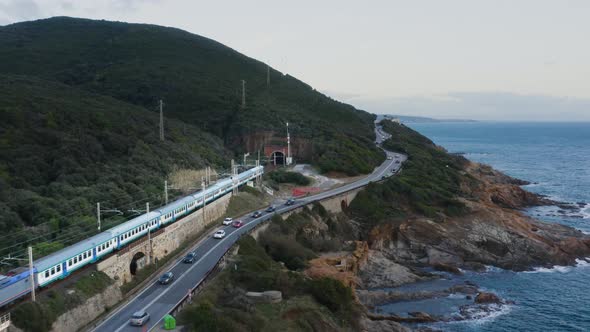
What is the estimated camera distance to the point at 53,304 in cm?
2294

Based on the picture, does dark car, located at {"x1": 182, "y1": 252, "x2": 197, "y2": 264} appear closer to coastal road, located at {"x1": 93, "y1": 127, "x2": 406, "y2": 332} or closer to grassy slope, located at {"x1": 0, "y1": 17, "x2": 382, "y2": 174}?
coastal road, located at {"x1": 93, "y1": 127, "x2": 406, "y2": 332}

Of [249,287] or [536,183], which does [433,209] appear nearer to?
[249,287]

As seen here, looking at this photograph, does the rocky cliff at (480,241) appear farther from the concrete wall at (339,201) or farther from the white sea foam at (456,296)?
the white sea foam at (456,296)

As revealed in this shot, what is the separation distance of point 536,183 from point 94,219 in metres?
82.1

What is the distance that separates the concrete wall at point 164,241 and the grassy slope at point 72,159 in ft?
12.0

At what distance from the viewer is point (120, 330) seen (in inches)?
929

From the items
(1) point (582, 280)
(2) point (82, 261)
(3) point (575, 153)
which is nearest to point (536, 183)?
(1) point (582, 280)

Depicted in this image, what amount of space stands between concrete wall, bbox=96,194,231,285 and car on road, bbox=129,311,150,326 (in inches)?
176

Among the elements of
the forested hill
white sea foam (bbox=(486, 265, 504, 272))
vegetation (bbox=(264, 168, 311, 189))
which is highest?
the forested hill

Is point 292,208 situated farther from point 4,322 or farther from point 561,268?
point 4,322

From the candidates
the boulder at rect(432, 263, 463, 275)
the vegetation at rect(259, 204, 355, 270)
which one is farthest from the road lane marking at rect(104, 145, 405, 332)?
the boulder at rect(432, 263, 463, 275)

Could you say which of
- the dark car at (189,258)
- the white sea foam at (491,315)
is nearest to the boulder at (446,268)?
the white sea foam at (491,315)

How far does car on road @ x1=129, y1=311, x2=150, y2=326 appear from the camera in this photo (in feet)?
78.3

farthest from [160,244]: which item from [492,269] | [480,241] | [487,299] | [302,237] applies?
[480,241]
